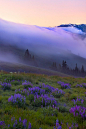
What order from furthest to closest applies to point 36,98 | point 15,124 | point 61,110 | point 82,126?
point 36,98 < point 61,110 < point 82,126 < point 15,124

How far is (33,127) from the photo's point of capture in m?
4.17

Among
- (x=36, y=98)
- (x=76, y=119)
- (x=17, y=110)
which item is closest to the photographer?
(x=76, y=119)

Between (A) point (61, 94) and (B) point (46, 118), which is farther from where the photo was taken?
(A) point (61, 94)

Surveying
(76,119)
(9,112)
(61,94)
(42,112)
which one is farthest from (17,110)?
(61,94)

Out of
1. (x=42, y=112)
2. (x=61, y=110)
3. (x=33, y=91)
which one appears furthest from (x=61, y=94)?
(x=42, y=112)

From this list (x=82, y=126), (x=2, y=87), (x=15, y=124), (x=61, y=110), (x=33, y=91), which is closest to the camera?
(x=15, y=124)

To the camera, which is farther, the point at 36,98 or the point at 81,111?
the point at 36,98

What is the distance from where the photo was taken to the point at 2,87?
9.15 meters

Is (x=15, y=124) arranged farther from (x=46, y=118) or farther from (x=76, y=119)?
(x=76, y=119)

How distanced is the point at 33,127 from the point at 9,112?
146cm

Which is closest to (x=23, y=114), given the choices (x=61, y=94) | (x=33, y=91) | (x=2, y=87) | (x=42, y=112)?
(x=42, y=112)

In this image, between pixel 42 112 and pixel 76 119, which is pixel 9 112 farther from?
pixel 76 119

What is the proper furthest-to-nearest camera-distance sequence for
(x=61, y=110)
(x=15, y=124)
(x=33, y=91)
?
(x=33, y=91) < (x=61, y=110) < (x=15, y=124)

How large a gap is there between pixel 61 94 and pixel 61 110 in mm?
2524
